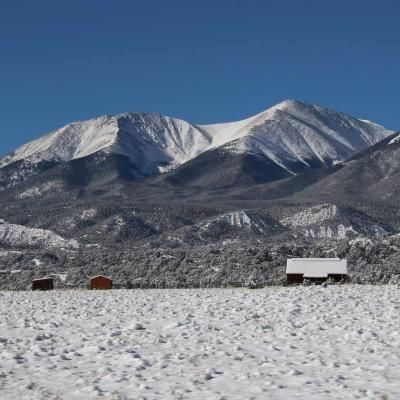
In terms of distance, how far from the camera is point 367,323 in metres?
22.4

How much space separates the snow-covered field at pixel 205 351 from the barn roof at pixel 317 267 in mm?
22893

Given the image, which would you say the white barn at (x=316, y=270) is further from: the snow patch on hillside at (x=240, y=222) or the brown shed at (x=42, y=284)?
the snow patch on hillside at (x=240, y=222)

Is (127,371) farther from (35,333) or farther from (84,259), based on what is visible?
(84,259)

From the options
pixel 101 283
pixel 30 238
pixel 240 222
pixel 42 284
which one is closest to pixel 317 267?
pixel 101 283

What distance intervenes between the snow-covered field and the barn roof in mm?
22893

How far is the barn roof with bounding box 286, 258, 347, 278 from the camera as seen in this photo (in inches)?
2016

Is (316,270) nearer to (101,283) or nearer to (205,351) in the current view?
(101,283)

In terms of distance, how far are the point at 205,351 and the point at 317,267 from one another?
34550 mm

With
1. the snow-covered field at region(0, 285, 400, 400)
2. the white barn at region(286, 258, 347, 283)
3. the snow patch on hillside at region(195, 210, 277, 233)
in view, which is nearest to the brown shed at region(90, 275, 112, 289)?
the white barn at region(286, 258, 347, 283)

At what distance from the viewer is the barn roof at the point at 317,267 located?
2016 inches

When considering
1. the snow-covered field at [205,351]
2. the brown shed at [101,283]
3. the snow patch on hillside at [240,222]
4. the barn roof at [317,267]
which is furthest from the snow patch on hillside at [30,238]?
the snow-covered field at [205,351]

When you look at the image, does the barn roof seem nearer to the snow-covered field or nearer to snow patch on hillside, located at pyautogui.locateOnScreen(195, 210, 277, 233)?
the snow-covered field

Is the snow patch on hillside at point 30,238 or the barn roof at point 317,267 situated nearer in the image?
the barn roof at point 317,267

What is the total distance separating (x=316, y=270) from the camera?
171 ft
